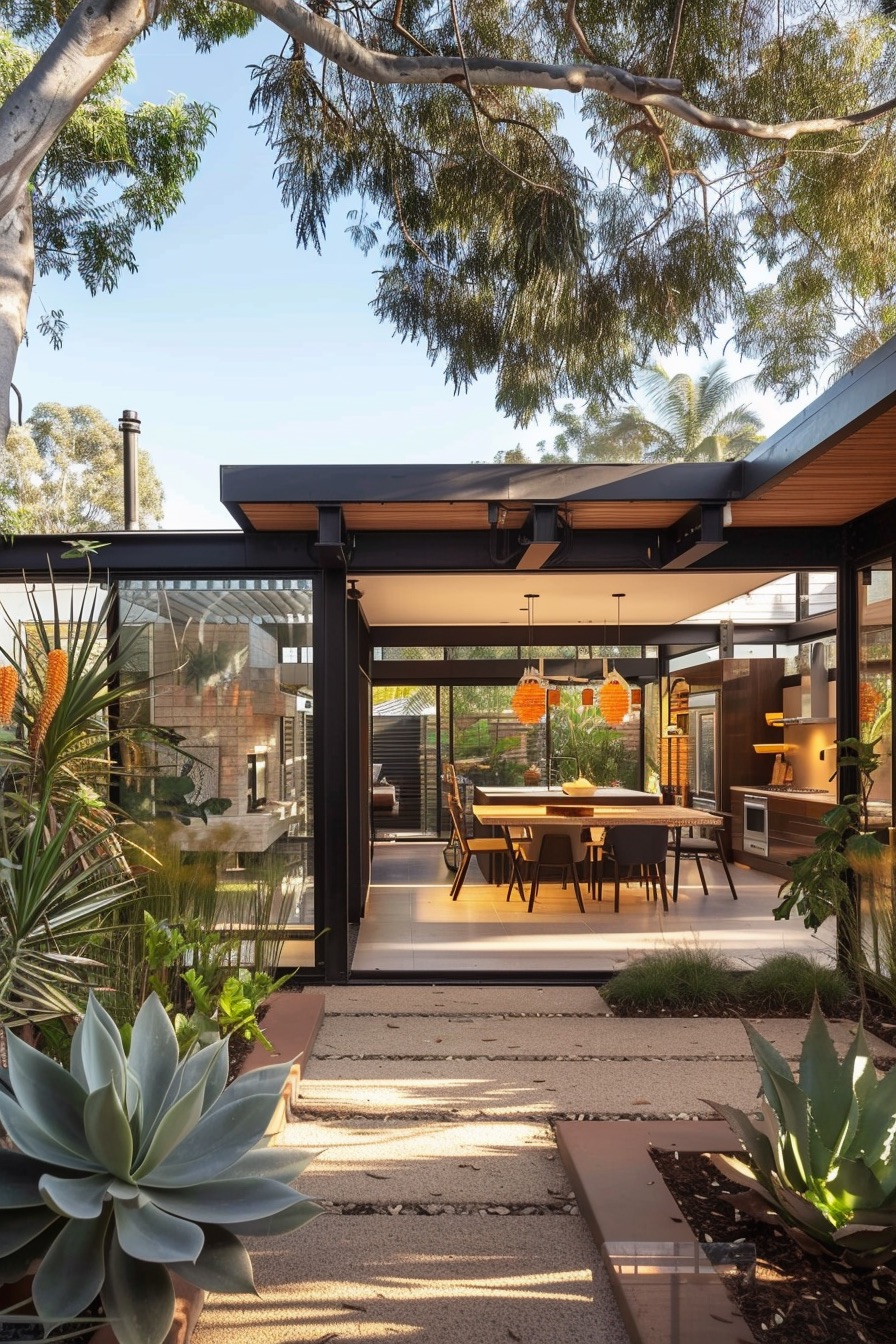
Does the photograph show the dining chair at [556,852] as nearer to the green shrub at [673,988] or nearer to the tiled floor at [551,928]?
the tiled floor at [551,928]

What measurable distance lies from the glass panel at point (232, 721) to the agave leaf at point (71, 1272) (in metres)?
4.07

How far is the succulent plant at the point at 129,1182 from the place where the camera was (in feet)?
5.81

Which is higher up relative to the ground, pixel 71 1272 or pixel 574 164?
pixel 574 164

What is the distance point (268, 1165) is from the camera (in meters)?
2.01

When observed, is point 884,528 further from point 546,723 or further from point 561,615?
point 546,723

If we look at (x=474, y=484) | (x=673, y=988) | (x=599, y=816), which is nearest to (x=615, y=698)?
(x=599, y=816)

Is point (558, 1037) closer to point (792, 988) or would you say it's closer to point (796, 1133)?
point (792, 988)

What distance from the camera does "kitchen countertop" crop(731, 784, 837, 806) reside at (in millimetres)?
9655

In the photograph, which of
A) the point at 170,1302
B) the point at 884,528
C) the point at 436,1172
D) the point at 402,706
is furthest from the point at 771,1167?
the point at 402,706

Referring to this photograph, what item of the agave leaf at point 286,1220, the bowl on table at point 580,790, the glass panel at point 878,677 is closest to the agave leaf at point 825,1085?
the agave leaf at point 286,1220

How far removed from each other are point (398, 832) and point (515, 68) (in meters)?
10.8

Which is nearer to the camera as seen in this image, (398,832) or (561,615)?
(561,615)

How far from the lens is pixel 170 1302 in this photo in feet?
5.89

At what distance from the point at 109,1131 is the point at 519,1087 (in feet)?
8.89
